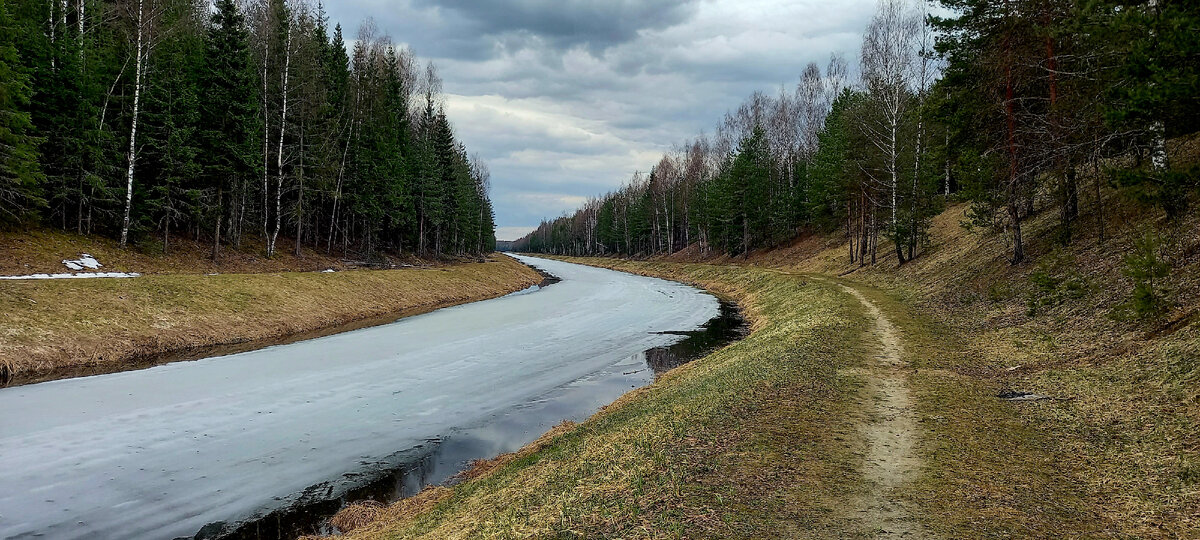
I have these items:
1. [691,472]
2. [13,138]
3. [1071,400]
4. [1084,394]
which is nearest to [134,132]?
[13,138]

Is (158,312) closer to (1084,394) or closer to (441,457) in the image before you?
(441,457)

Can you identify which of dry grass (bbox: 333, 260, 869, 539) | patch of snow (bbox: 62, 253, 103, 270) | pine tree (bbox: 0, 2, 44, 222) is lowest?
dry grass (bbox: 333, 260, 869, 539)

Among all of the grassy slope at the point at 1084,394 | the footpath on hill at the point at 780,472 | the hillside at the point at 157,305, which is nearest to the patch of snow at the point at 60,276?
the hillside at the point at 157,305

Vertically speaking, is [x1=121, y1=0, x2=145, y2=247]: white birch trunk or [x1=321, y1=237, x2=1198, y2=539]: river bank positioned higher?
[x1=121, y1=0, x2=145, y2=247]: white birch trunk

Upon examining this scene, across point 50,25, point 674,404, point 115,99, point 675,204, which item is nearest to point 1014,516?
point 674,404

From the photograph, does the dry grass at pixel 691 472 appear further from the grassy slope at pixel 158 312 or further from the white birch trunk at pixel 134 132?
the white birch trunk at pixel 134 132

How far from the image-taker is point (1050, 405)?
8039 mm

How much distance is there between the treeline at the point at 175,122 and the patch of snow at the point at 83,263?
245 centimetres

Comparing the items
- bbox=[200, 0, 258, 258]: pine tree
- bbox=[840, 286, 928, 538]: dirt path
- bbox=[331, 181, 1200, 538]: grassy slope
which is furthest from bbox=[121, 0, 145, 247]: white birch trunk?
bbox=[840, 286, 928, 538]: dirt path

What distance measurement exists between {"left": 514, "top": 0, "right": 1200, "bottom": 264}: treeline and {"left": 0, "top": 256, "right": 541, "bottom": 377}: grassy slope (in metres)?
24.8

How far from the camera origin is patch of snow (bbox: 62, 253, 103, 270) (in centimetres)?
2141

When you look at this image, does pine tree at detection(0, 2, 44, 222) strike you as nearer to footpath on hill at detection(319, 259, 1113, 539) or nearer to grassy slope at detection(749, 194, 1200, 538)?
footpath on hill at detection(319, 259, 1113, 539)

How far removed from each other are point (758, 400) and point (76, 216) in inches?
1399

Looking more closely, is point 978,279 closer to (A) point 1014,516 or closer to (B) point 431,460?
(A) point 1014,516
